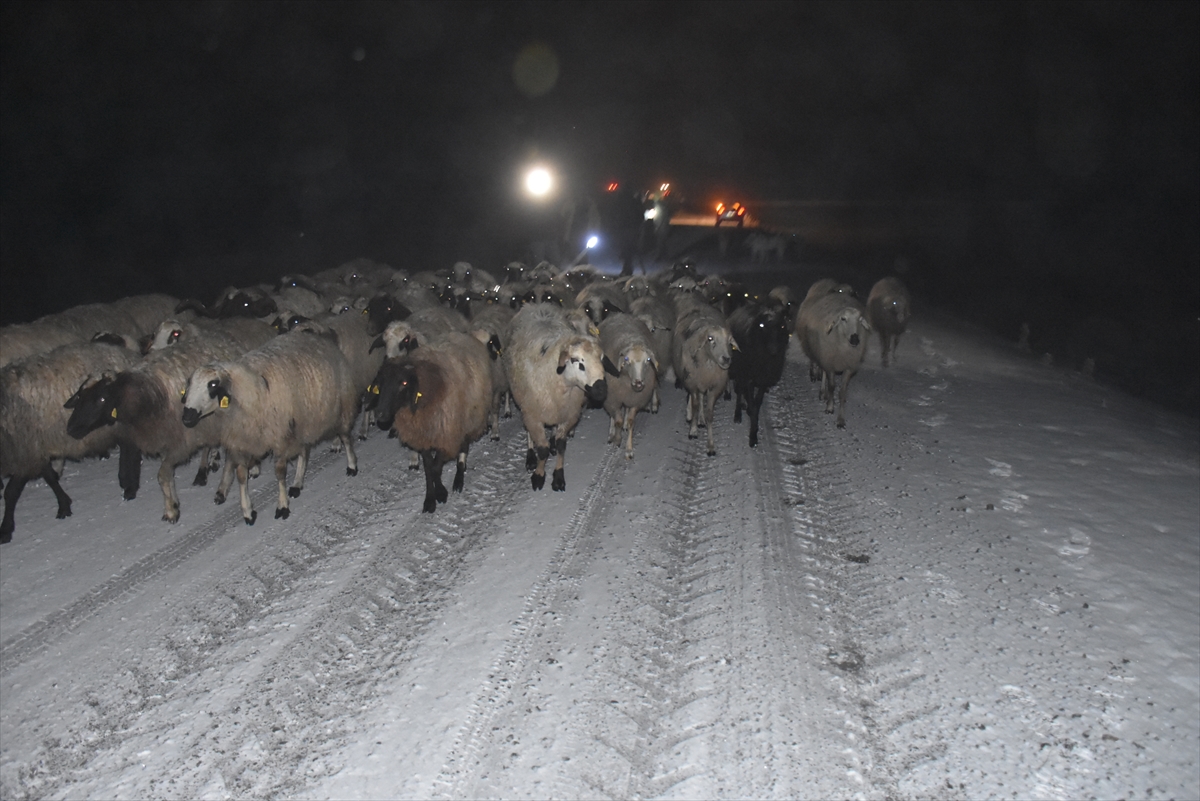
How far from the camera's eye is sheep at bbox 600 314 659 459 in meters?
8.93

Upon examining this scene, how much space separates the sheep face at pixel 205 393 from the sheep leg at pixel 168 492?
896 millimetres

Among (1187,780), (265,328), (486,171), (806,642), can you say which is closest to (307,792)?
(806,642)

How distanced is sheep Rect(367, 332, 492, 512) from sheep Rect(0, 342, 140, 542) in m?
2.86

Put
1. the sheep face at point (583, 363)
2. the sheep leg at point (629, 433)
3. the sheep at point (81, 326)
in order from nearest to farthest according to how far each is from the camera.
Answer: the sheep face at point (583, 363) → the sheep at point (81, 326) → the sheep leg at point (629, 433)

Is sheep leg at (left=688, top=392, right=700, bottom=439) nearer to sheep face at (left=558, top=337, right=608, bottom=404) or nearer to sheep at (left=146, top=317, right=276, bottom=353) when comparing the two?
sheep face at (left=558, top=337, right=608, bottom=404)

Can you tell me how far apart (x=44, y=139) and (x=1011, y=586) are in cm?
2703

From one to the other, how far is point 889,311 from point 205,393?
40.5 feet

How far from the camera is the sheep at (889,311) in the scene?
14750 mm

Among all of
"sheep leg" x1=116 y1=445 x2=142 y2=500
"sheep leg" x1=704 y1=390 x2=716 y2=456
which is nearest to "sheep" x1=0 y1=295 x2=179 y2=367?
"sheep leg" x1=116 y1=445 x2=142 y2=500

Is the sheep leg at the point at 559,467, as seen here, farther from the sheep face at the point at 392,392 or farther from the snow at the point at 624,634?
the sheep face at the point at 392,392

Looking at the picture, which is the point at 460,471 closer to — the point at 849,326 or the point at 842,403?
the point at 842,403

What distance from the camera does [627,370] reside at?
8969mm

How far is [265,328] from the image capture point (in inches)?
420

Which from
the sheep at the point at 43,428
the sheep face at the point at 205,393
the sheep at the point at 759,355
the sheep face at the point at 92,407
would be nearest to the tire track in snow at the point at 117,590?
the sheep face at the point at 205,393
